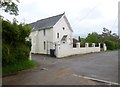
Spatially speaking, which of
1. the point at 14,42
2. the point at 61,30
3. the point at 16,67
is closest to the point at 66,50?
the point at 61,30

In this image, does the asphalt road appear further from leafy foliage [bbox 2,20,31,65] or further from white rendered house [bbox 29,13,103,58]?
white rendered house [bbox 29,13,103,58]

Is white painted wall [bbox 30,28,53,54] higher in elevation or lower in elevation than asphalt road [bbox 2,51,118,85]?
higher

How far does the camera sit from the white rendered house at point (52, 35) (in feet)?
115

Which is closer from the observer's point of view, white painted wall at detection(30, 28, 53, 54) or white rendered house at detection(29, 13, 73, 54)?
white rendered house at detection(29, 13, 73, 54)

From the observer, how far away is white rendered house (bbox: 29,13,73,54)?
34.9 meters

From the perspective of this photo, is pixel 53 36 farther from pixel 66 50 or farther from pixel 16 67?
pixel 16 67

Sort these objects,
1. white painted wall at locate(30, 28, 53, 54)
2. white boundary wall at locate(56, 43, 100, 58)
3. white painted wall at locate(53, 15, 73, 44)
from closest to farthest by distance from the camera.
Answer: white boundary wall at locate(56, 43, 100, 58)
white painted wall at locate(53, 15, 73, 44)
white painted wall at locate(30, 28, 53, 54)

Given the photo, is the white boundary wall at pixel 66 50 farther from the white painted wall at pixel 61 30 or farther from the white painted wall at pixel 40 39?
the white painted wall at pixel 40 39

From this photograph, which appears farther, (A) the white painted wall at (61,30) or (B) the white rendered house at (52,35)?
(A) the white painted wall at (61,30)

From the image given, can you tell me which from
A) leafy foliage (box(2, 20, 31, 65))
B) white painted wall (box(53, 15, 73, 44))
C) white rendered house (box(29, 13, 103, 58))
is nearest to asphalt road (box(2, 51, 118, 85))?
leafy foliage (box(2, 20, 31, 65))

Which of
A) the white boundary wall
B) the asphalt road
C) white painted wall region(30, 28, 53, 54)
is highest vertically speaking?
white painted wall region(30, 28, 53, 54)

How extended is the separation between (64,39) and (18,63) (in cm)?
2000

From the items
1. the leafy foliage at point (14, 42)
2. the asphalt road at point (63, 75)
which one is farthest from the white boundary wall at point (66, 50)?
the asphalt road at point (63, 75)

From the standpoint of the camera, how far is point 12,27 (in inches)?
669
